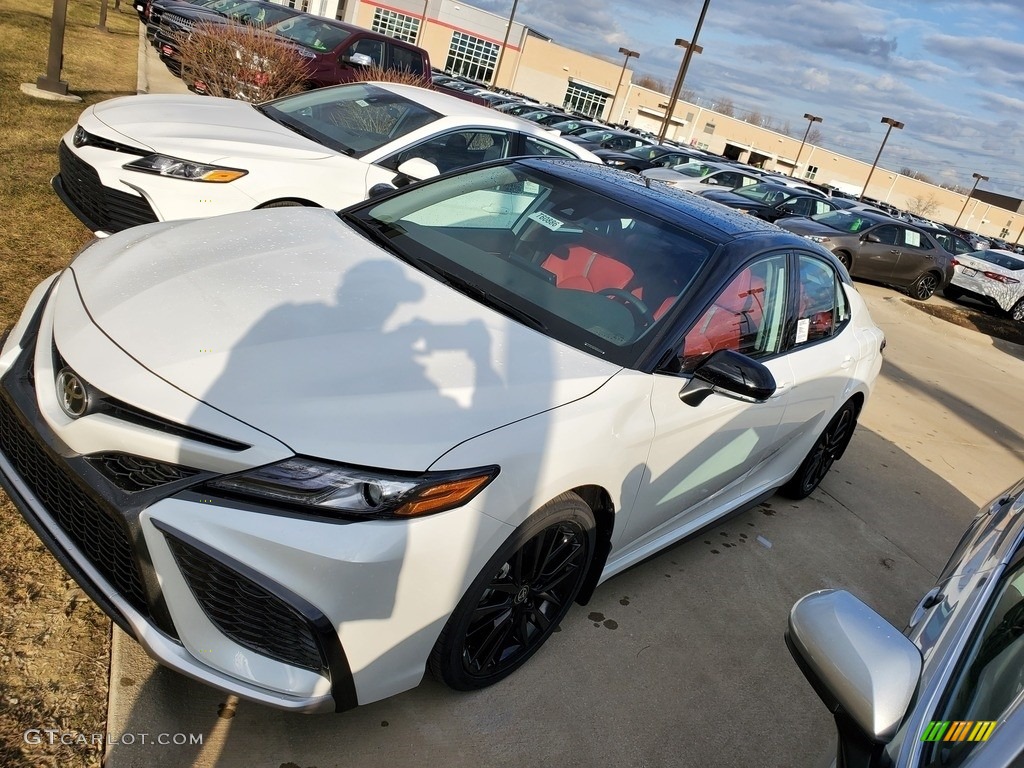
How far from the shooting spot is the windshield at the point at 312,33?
10.7 m

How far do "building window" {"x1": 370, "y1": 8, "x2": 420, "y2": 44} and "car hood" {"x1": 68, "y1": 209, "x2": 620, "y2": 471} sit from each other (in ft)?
217

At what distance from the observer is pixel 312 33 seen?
1098cm

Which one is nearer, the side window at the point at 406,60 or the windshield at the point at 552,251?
the windshield at the point at 552,251

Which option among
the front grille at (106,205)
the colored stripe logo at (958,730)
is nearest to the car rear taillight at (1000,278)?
the front grille at (106,205)

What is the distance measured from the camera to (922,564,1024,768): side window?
142 centimetres

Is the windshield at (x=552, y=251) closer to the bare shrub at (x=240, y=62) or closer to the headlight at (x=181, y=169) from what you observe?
the headlight at (x=181, y=169)

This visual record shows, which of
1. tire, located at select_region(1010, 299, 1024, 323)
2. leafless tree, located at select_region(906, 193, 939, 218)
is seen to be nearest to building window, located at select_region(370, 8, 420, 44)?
leafless tree, located at select_region(906, 193, 939, 218)

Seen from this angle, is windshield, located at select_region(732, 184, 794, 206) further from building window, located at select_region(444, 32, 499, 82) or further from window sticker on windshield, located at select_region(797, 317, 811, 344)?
building window, located at select_region(444, 32, 499, 82)

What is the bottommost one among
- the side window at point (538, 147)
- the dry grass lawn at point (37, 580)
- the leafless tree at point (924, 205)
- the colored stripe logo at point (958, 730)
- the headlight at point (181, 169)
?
the dry grass lawn at point (37, 580)

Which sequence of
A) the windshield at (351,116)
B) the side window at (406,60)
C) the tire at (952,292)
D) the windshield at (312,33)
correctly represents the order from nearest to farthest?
the windshield at (351,116), the windshield at (312,33), the side window at (406,60), the tire at (952,292)

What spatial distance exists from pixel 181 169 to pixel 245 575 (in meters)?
3.45

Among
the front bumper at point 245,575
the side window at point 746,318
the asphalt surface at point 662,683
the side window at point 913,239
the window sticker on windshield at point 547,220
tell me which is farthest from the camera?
the side window at point 913,239

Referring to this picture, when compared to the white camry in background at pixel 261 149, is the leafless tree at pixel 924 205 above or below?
above

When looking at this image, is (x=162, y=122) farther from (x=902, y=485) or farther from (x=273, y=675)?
(x=902, y=485)
